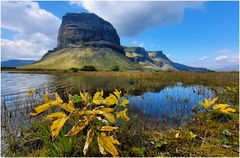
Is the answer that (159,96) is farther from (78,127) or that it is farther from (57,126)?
(57,126)

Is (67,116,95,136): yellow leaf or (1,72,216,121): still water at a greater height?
(67,116,95,136): yellow leaf

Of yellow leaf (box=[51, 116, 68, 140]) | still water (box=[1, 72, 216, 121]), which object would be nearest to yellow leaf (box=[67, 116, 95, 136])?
yellow leaf (box=[51, 116, 68, 140])

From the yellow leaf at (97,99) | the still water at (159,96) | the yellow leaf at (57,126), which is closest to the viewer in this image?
the yellow leaf at (57,126)

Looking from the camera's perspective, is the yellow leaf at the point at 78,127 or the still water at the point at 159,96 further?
the still water at the point at 159,96

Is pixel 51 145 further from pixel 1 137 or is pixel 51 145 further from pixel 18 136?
pixel 1 137

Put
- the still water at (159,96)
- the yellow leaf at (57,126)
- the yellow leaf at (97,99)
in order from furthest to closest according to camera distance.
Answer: the still water at (159,96) → the yellow leaf at (97,99) → the yellow leaf at (57,126)

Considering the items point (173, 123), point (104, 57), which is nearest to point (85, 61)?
point (104, 57)

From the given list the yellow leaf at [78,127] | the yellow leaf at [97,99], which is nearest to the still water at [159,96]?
the yellow leaf at [97,99]

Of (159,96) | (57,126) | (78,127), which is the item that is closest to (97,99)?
(78,127)

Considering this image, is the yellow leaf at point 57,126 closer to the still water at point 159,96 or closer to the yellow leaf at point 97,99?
the yellow leaf at point 97,99

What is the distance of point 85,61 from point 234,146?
184003mm

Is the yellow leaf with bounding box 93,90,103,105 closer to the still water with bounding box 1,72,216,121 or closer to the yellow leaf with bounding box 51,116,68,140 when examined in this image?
the yellow leaf with bounding box 51,116,68,140

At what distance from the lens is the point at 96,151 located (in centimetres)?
333

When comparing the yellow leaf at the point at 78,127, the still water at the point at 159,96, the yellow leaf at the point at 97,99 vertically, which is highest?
the yellow leaf at the point at 97,99
